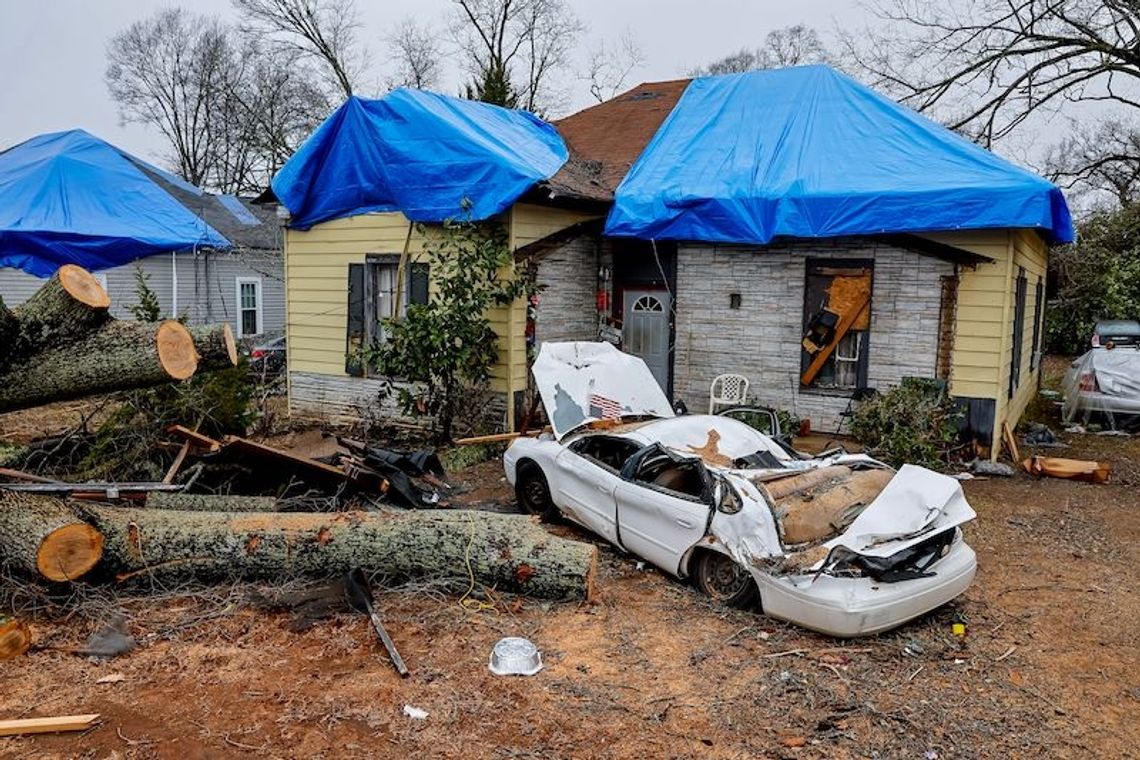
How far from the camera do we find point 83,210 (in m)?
19.7

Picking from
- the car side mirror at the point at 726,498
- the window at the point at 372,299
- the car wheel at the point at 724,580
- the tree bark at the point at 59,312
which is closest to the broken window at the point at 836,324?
the window at the point at 372,299

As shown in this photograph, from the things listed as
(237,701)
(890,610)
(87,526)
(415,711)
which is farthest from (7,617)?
(890,610)

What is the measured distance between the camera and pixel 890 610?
5.12 metres

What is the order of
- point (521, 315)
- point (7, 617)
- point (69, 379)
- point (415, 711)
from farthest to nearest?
1. point (521, 315)
2. point (69, 379)
3. point (7, 617)
4. point (415, 711)

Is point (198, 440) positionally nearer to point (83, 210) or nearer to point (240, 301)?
point (83, 210)

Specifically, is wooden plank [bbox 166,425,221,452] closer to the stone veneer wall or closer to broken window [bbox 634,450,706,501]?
broken window [bbox 634,450,706,501]

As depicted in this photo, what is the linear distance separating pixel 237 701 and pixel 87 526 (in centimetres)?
211

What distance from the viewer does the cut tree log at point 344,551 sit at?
19.6 feet

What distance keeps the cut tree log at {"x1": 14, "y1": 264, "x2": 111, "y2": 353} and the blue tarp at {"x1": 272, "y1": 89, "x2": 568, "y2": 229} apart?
5745 mm

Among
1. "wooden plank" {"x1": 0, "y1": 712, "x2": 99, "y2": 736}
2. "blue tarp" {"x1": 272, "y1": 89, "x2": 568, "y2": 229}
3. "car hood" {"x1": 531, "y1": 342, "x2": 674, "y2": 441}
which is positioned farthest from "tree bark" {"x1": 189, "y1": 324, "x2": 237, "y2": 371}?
"blue tarp" {"x1": 272, "y1": 89, "x2": 568, "y2": 229}

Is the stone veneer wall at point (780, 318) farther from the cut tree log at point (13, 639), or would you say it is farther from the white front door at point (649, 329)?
the cut tree log at point (13, 639)

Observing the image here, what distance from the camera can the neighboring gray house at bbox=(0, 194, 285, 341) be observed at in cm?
2019

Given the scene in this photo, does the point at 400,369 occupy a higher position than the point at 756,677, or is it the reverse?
the point at 400,369

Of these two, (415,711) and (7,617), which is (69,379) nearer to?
(7,617)
